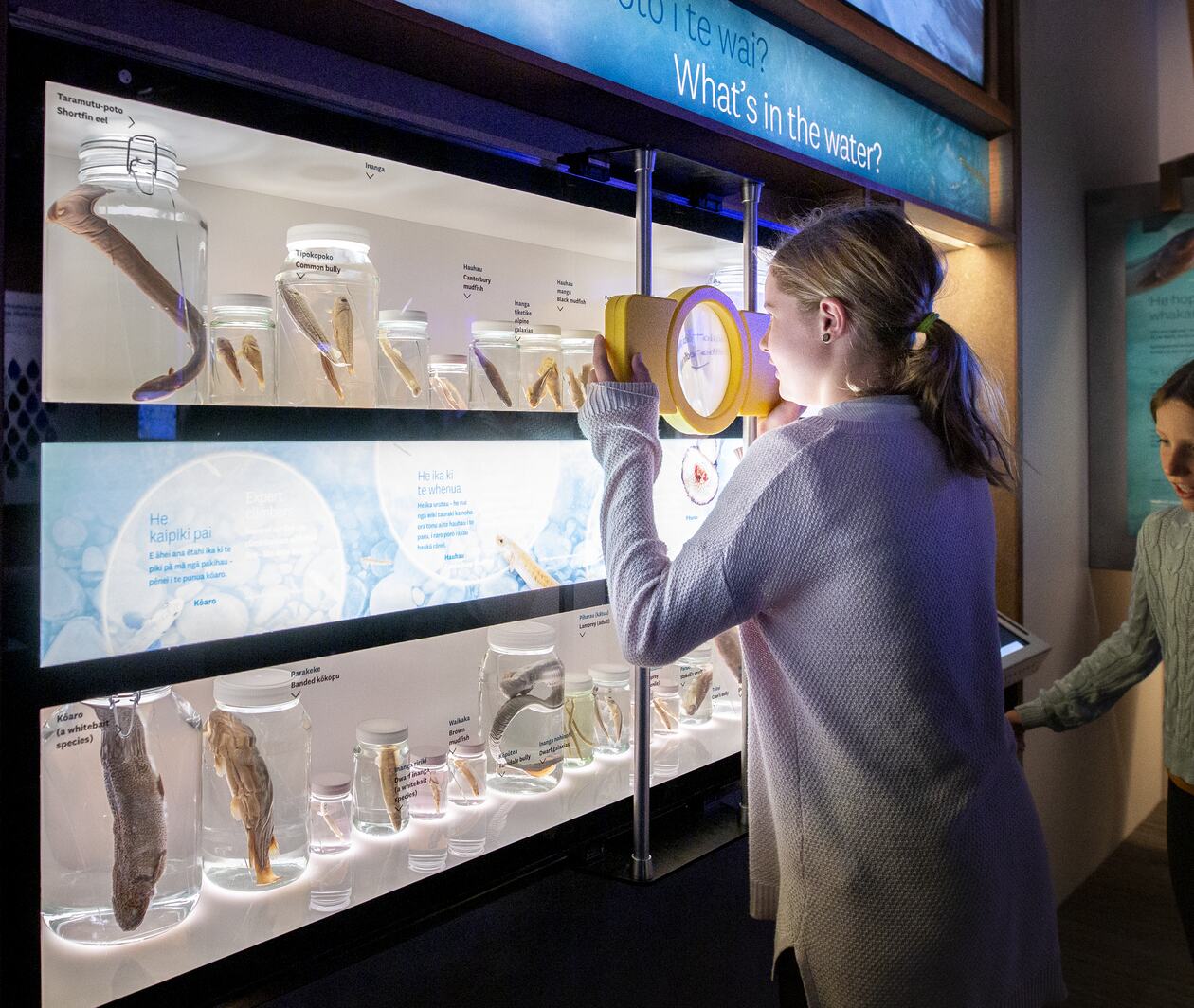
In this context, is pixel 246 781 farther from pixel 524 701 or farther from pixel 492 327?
pixel 492 327

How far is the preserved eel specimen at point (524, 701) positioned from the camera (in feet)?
5.01

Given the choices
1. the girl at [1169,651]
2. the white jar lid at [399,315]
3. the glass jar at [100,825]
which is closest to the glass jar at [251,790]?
the glass jar at [100,825]

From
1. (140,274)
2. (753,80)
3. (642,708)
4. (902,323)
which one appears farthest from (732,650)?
(140,274)

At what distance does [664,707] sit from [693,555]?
31.9 inches

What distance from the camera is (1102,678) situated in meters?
2.18

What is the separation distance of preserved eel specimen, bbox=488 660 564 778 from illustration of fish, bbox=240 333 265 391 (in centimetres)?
63

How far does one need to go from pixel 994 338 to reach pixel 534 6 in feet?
6.25

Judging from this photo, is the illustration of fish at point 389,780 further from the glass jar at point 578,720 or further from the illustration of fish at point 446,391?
the illustration of fish at point 446,391

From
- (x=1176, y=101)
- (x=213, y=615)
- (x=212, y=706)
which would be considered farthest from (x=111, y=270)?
(x=1176, y=101)

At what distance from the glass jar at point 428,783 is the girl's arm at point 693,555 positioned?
1.37 feet

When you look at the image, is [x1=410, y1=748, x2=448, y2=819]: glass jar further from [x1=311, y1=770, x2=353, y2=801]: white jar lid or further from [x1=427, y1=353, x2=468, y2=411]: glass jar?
[x1=427, y1=353, x2=468, y2=411]: glass jar

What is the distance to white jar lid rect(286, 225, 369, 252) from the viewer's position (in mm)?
1215

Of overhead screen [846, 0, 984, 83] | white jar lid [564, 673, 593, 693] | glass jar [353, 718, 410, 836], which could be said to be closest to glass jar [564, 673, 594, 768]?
white jar lid [564, 673, 593, 693]

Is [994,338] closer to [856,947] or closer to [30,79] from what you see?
[856,947]
